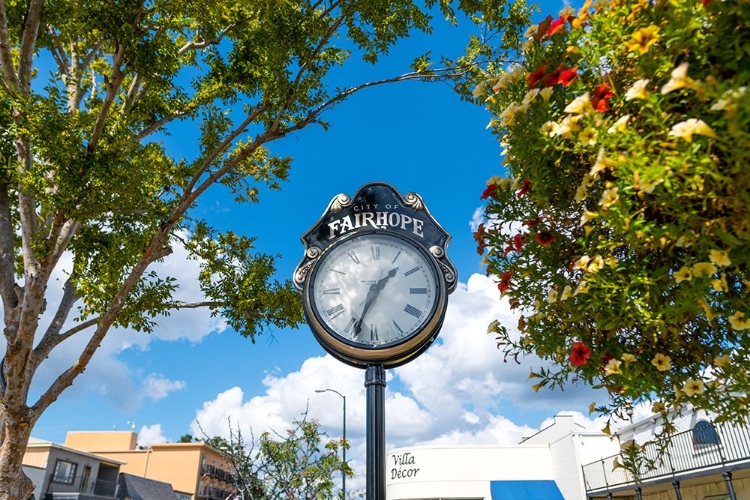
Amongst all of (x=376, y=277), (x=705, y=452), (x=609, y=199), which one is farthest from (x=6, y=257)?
(x=705, y=452)

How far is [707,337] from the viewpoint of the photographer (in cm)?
217

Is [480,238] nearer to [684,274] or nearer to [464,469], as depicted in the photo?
[684,274]

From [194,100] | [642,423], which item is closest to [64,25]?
[194,100]

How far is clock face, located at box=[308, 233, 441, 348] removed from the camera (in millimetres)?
2939

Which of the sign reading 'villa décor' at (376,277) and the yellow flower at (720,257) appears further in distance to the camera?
the sign reading 'villa décor' at (376,277)

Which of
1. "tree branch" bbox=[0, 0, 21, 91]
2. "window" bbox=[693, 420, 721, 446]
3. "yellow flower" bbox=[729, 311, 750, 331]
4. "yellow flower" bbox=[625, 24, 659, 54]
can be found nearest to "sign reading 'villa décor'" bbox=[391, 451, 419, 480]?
"window" bbox=[693, 420, 721, 446]

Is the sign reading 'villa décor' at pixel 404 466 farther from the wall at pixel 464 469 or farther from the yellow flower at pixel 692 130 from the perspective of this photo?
the yellow flower at pixel 692 130

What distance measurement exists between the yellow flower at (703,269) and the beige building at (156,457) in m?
53.0

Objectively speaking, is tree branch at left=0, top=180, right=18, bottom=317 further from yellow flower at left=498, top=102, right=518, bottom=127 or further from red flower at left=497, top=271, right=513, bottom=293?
yellow flower at left=498, top=102, right=518, bottom=127

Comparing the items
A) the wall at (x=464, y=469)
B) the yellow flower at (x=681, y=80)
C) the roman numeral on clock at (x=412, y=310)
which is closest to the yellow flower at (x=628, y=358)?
the yellow flower at (x=681, y=80)

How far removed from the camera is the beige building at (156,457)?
48969 millimetres

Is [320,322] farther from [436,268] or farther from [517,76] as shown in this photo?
[517,76]

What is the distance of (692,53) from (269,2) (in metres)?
7.12

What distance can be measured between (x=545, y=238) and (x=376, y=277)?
46.1 inches
